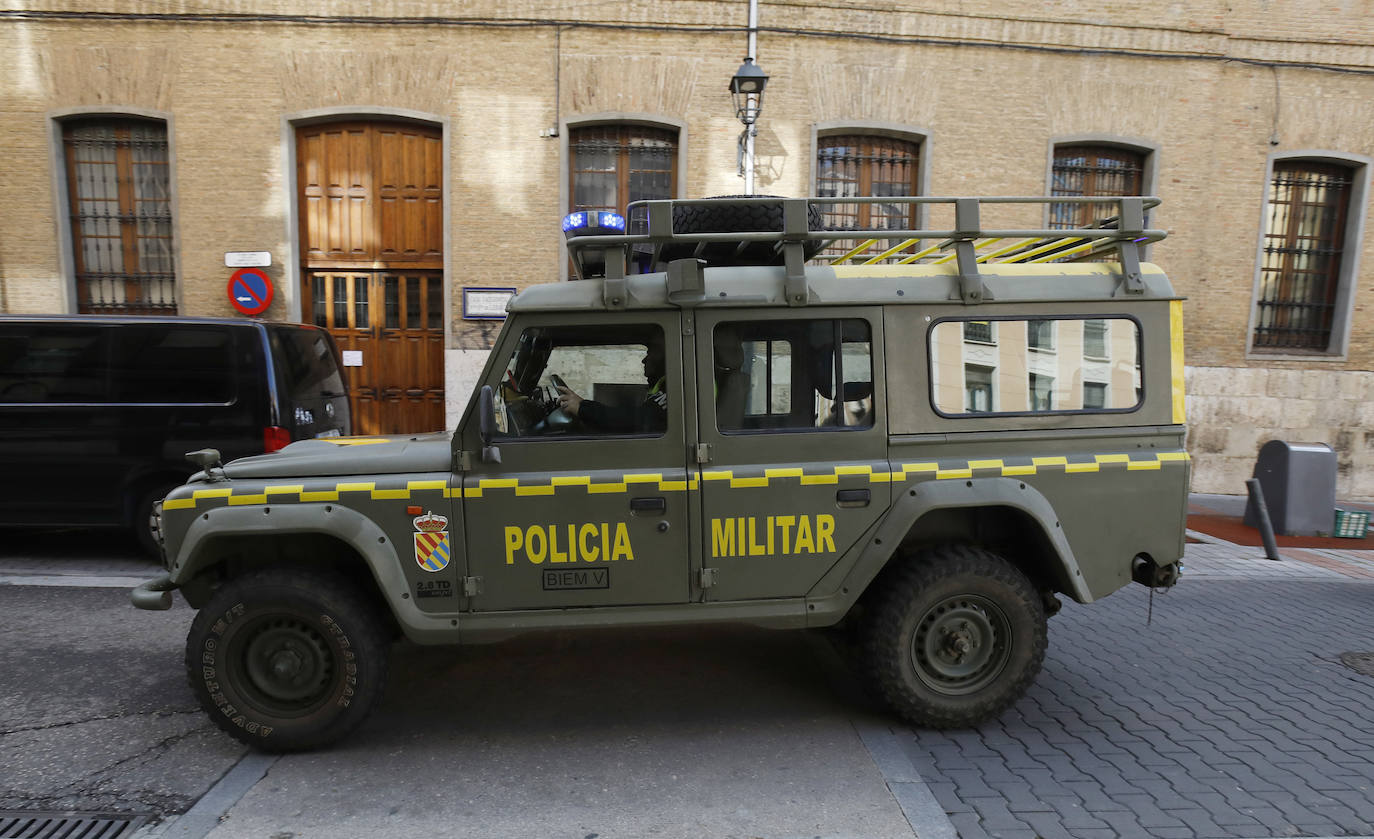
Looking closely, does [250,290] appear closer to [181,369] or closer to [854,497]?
[181,369]

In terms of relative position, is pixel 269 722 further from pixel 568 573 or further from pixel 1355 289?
pixel 1355 289

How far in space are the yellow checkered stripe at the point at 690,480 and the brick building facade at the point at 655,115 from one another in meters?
7.03

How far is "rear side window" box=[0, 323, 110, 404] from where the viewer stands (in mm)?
6184

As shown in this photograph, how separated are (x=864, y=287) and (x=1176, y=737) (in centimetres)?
273

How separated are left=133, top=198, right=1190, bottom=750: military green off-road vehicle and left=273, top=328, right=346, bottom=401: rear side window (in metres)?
3.18

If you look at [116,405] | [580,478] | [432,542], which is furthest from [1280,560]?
[116,405]

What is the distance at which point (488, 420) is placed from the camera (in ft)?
11.0

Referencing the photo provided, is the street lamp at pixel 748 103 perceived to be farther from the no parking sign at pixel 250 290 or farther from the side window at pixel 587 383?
the side window at pixel 587 383

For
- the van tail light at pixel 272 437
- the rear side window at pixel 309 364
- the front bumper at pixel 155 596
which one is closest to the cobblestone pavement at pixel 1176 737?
the front bumper at pixel 155 596

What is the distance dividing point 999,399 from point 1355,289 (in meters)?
11.5

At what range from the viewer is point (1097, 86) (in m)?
10.5

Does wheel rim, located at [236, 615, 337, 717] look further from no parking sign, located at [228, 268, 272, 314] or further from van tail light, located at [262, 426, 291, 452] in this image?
no parking sign, located at [228, 268, 272, 314]

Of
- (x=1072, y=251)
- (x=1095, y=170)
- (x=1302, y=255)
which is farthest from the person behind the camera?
(x=1302, y=255)

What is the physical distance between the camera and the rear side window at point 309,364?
6.51 m
